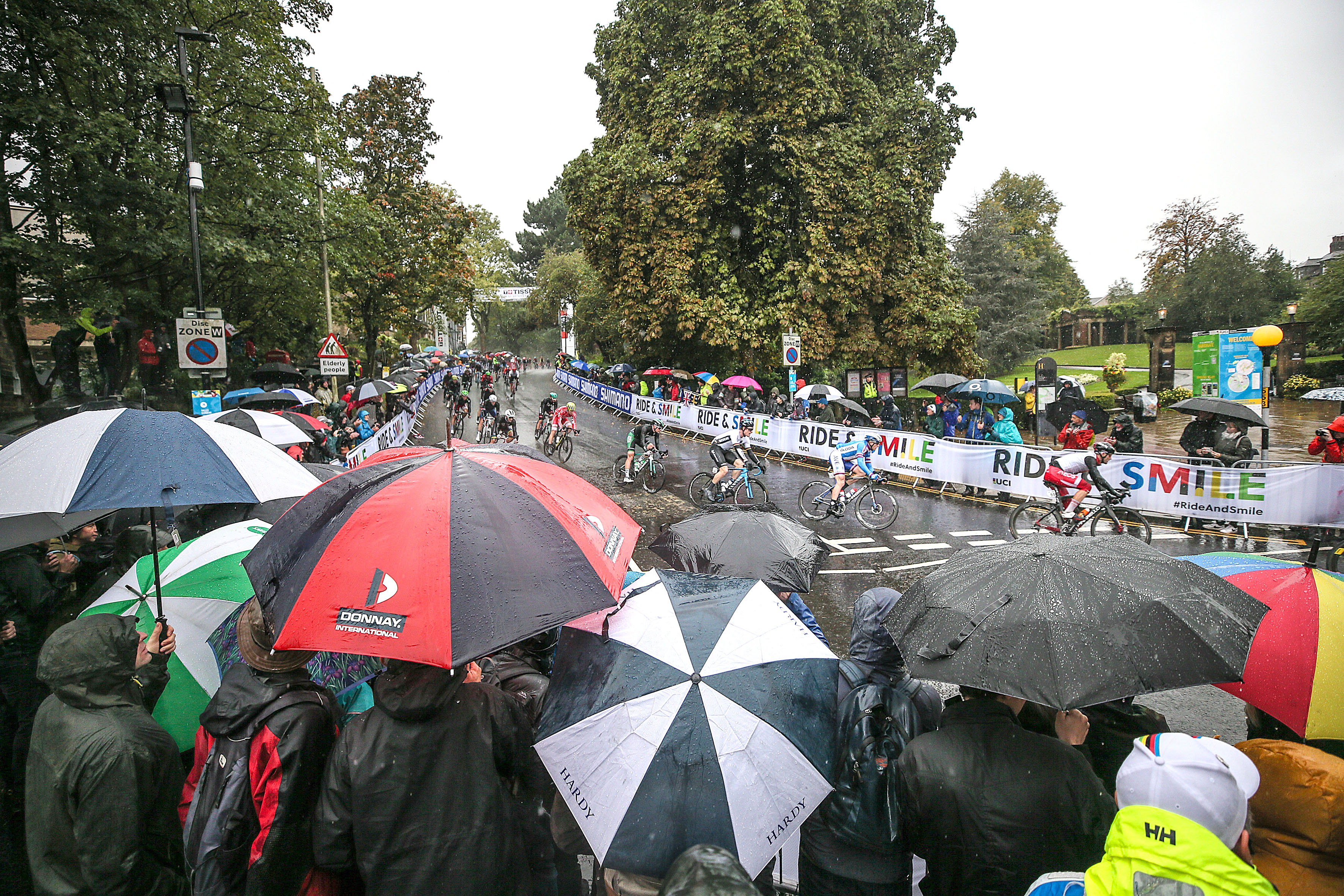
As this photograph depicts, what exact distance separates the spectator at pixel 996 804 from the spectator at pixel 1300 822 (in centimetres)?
51

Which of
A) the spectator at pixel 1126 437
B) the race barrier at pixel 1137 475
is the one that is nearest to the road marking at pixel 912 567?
the race barrier at pixel 1137 475

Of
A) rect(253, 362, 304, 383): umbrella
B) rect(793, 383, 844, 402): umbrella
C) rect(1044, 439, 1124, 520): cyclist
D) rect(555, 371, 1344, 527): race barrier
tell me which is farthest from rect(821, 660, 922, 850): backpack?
rect(253, 362, 304, 383): umbrella

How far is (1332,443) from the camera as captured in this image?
11.9 metres

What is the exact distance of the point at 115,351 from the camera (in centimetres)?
1553

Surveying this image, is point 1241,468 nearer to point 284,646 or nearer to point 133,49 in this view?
point 284,646

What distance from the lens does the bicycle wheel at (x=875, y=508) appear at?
12688 millimetres

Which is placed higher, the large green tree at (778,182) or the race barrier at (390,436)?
the large green tree at (778,182)

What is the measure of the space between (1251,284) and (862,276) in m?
35.0

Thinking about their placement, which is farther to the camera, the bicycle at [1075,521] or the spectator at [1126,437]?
the spectator at [1126,437]

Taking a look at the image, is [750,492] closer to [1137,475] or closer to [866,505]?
[866,505]

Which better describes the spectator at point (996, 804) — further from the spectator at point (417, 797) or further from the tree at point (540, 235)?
the tree at point (540, 235)

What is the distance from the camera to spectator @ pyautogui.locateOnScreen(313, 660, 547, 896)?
2443mm

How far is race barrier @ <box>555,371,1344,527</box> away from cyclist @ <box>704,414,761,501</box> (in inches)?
82.3

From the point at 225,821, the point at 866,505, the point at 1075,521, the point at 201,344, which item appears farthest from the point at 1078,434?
the point at 201,344
